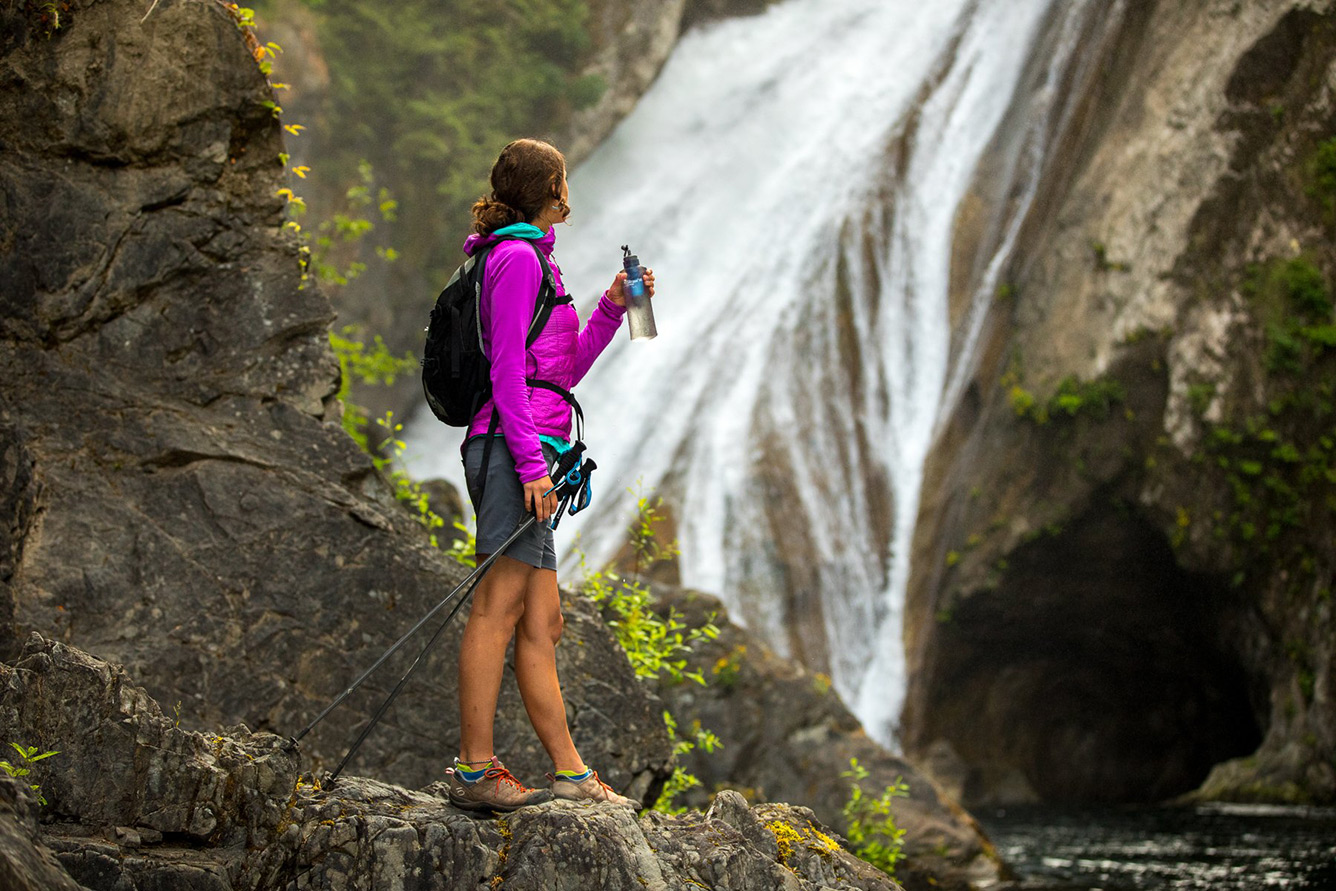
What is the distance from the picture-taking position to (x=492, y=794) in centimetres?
404

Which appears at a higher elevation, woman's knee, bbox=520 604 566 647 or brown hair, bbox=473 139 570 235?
brown hair, bbox=473 139 570 235

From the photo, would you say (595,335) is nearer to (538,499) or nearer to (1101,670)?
(538,499)

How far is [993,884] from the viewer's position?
905 cm

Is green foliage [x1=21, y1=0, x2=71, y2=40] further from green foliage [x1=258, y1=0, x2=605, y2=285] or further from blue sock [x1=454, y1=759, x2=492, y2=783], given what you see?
green foliage [x1=258, y1=0, x2=605, y2=285]

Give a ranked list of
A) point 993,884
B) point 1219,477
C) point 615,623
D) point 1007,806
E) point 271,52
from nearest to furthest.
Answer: point 271,52
point 615,623
point 993,884
point 1219,477
point 1007,806

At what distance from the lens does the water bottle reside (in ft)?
14.4

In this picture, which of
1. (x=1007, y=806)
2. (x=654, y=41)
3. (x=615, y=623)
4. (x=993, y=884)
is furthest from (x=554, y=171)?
(x=654, y=41)

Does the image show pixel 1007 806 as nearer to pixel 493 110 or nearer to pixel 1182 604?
pixel 1182 604

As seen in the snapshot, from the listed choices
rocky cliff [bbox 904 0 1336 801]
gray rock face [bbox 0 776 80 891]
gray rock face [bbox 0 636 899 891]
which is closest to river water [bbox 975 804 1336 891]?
rocky cliff [bbox 904 0 1336 801]

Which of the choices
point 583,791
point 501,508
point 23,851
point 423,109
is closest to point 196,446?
point 501,508

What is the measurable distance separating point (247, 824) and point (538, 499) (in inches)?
52.7

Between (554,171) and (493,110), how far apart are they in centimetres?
2014

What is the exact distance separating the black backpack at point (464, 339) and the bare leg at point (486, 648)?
21.8 inches

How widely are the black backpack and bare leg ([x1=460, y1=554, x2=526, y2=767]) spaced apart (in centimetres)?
55
